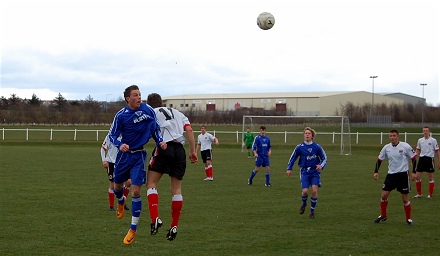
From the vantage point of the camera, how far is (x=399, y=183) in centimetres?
1494

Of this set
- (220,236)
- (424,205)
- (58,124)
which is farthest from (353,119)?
(220,236)

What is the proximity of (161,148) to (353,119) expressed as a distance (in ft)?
224

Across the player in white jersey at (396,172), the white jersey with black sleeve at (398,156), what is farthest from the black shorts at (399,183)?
the white jersey with black sleeve at (398,156)

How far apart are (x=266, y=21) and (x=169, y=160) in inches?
404

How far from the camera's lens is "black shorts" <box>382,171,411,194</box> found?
14.9m

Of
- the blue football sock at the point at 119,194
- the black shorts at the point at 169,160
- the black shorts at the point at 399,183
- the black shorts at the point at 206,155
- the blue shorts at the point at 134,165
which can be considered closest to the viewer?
the blue shorts at the point at 134,165

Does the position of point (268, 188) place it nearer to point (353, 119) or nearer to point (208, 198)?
point (208, 198)

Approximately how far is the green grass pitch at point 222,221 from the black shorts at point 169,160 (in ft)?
6.14

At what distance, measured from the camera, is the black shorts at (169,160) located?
31.6 ft

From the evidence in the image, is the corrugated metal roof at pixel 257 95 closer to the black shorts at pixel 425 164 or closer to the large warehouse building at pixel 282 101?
the large warehouse building at pixel 282 101

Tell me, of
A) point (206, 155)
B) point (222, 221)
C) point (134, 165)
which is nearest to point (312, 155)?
point (222, 221)

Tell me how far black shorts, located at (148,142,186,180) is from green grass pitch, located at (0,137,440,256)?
1.87 meters

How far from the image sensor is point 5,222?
13703 millimetres

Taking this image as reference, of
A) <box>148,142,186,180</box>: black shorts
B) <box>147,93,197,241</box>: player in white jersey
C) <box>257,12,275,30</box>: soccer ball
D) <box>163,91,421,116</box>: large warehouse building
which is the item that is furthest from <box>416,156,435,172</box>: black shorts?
<box>163,91,421,116</box>: large warehouse building
